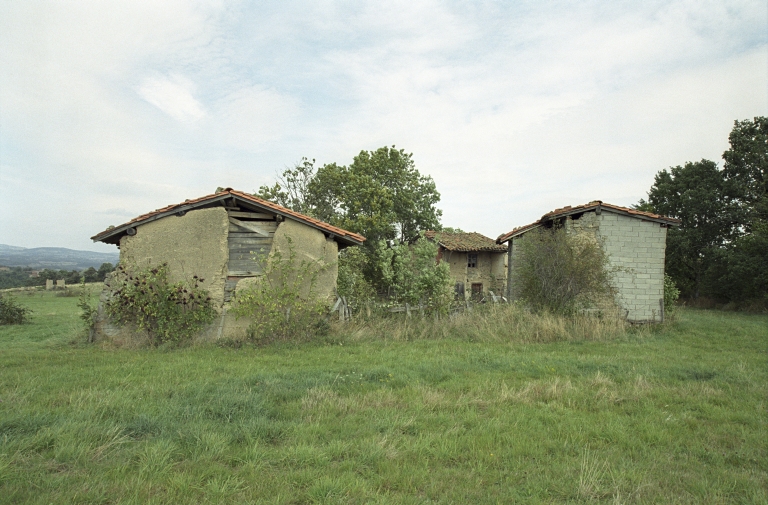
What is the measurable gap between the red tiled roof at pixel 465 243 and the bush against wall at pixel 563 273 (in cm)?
1064

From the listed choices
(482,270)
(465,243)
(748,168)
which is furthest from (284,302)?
(748,168)

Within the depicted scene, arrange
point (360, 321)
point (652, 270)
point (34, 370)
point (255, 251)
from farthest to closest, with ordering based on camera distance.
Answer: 1. point (652, 270)
2. point (360, 321)
3. point (255, 251)
4. point (34, 370)

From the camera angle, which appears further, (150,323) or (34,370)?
(150,323)

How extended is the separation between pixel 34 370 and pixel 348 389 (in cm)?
541

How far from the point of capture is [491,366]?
8.28m

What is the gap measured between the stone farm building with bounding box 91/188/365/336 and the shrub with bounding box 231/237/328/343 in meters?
0.21

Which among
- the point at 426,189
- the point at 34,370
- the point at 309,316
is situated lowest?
the point at 34,370

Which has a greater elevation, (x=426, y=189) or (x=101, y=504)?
(x=426, y=189)

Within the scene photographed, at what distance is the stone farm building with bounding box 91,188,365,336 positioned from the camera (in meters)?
10.9

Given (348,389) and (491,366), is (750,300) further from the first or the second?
(348,389)

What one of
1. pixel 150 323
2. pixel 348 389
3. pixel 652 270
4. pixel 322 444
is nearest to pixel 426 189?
pixel 652 270

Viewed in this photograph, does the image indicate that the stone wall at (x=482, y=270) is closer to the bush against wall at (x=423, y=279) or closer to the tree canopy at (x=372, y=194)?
the tree canopy at (x=372, y=194)

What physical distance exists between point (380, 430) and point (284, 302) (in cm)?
613

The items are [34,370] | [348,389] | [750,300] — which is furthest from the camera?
[750,300]
